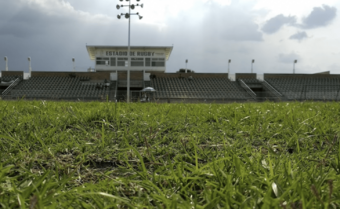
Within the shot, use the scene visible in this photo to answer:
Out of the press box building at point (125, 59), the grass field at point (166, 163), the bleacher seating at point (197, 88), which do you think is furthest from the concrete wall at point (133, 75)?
the grass field at point (166, 163)

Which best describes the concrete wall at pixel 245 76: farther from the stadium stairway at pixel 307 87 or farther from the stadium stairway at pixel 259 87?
the stadium stairway at pixel 307 87

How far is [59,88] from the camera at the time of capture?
37062 millimetres

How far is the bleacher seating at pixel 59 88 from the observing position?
113 ft

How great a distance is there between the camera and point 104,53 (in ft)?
153

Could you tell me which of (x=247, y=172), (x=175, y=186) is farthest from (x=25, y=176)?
(x=247, y=172)

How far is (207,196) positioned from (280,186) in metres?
0.42

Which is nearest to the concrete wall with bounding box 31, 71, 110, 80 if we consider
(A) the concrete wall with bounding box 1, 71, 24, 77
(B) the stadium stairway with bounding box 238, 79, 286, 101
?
(A) the concrete wall with bounding box 1, 71, 24, 77

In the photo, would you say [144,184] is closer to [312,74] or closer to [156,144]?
[156,144]

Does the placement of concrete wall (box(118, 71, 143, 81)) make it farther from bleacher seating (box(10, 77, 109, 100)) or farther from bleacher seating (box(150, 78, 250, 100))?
bleacher seating (box(10, 77, 109, 100))

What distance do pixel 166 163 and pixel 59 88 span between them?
38615 millimetres

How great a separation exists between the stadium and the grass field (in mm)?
30198

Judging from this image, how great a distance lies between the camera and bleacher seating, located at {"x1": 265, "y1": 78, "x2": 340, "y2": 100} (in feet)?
117

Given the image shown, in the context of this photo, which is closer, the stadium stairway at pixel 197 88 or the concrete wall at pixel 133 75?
the stadium stairway at pixel 197 88

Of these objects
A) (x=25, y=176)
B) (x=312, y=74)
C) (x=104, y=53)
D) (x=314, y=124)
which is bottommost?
(x=25, y=176)
